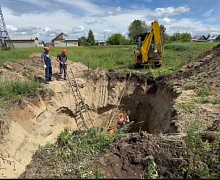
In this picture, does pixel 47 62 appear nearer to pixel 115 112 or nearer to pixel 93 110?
pixel 93 110

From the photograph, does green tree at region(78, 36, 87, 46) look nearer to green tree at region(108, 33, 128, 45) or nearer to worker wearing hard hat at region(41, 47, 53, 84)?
green tree at region(108, 33, 128, 45)

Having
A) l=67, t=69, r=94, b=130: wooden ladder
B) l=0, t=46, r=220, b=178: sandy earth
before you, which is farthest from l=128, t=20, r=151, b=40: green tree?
l=67, t=69, r=94, b=130: wooden ladder

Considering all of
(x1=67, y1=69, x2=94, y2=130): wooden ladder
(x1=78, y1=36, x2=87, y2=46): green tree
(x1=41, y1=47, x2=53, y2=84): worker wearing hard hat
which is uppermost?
(x1=78, y1=36, x2=87, y2=46): green tree

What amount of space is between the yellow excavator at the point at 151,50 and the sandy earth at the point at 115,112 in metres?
2.30

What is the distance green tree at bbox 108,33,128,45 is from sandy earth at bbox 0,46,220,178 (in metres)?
49.3

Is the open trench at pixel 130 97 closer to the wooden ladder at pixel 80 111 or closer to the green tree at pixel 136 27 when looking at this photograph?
the wooden ladder at pixel 80 111

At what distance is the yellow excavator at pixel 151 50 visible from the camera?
14398 millimetres

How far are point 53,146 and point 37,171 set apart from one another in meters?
0.93

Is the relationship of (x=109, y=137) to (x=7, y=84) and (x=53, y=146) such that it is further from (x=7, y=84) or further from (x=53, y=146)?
(x=7, y=84)

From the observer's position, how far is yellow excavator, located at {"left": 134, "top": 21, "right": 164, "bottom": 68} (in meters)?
14.4

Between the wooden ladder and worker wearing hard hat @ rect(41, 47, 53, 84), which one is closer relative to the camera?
worker wearing hard hat @ rect(41, 47, 53, 84)

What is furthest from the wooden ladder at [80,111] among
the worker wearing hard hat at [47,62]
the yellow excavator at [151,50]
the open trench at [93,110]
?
the yellow excavator at [151,50]

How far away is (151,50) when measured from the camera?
14992 mm

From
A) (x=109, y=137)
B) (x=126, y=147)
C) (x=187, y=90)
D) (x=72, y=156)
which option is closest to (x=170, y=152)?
(x=126, y=147)
